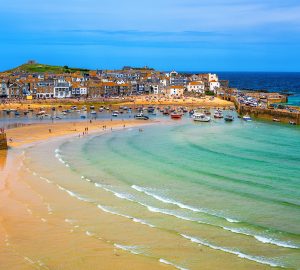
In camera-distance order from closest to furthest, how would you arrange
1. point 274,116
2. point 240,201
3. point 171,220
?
point 171,220
point 240,201
point 274,116

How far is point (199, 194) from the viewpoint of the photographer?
89.6ft

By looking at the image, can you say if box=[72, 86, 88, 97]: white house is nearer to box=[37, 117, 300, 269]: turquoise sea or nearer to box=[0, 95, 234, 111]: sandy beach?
box=[0, 95, 234, 111]: sandy beach

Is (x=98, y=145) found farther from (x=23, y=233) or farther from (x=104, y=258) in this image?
(x=104, y=258)

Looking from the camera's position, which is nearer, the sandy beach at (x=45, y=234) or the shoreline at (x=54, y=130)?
the sandy beach at (x=45, y=234)

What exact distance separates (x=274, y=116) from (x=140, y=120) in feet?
64.5

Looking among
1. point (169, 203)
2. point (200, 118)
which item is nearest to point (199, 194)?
point (169, 203)

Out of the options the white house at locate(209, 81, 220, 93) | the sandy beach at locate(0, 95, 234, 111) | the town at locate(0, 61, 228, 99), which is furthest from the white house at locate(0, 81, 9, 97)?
the white house at locate(209, 81, 220, 93)

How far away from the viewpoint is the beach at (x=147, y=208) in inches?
725

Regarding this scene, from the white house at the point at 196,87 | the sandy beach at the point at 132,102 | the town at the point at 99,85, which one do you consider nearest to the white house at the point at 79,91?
the town at the point at 99,85

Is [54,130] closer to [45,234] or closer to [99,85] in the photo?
[45,234]

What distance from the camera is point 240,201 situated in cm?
2580

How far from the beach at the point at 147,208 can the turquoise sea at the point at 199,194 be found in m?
0.05

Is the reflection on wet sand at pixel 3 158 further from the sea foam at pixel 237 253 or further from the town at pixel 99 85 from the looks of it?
the town at pixel 99 85

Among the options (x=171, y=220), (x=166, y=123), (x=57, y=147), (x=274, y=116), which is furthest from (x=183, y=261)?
(x=274, y=116)
